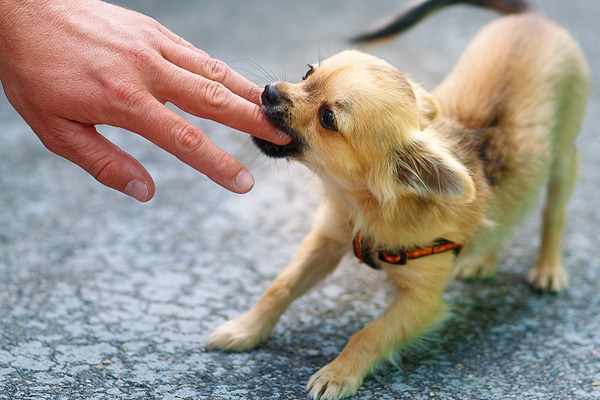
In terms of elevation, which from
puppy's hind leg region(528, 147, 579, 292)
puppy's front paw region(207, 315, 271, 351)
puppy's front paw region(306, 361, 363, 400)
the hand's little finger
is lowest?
puppy's front paw region(306, 361, 363, 400)

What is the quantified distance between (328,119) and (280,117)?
0.64ft

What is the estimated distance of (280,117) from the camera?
94.4 inches

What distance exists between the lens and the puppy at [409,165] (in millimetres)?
2416

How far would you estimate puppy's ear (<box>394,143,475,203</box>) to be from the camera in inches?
88.7

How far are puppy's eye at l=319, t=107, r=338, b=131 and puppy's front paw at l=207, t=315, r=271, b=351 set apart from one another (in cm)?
94

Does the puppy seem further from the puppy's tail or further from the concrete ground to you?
the puppy's tail

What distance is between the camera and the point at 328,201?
285 centimetres

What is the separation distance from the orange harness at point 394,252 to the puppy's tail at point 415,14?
1.63m

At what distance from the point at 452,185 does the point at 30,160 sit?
332 cm

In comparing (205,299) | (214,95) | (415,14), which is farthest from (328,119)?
(415,14)

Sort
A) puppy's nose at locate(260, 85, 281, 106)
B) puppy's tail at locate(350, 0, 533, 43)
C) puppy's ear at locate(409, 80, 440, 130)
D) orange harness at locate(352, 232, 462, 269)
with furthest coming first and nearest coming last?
puppy's tail at locate(350, 0, 533, 43), puppy's ear at locate(409, 80, 440, 130), orange harness at locate(352, 232, 462, 269), puppy's nose at locate(260, 85, 281, 106)

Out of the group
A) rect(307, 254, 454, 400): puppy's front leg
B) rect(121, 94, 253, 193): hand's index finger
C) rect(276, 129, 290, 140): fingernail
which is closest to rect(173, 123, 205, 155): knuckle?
rect(121, 94, 253, 193): hand's index finger

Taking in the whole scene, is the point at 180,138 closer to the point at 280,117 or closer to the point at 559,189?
the point at 280,117

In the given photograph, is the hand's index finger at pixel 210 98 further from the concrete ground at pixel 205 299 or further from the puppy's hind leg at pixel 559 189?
the puppy's hind leg at pixel 559 189
